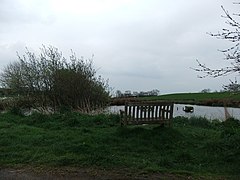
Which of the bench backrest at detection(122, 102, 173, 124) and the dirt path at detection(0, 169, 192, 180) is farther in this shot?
the bench backrest at detection(122, 102, 173, 124)

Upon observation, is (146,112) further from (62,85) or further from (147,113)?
(62,85)

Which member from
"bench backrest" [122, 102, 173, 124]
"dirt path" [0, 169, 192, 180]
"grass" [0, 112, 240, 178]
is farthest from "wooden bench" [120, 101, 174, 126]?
"dirt path" [0, 169, 192, 180]

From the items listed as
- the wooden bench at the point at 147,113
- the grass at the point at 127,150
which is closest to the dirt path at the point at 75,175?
the grass at the point at 127,150

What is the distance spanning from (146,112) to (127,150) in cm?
266

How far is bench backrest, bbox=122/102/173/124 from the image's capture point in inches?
489

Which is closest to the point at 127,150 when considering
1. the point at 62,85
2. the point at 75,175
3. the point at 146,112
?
the point at 75,175

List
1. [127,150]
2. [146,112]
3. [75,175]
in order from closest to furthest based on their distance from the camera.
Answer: [75,175]
[127,150]
[146,112]

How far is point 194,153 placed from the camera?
9.91 metres

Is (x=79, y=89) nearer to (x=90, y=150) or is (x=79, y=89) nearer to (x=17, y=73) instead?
(x=17, y=73)

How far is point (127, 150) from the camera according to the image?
10.1 m

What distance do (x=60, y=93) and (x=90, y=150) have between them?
37.7ft

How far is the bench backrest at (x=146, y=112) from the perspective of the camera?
40.7 ft

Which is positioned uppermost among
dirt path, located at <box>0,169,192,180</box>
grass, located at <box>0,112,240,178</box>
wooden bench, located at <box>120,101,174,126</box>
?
wooden bench, located at <box>120,101,174,126</box>

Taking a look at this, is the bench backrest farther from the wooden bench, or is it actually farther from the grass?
the grass
